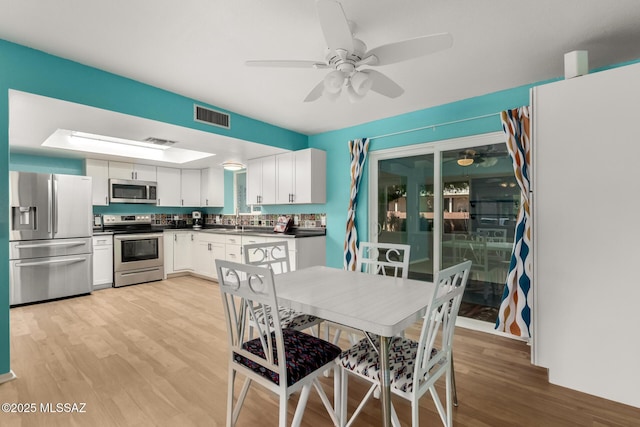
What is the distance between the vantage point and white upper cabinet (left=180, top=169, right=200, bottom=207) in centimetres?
616

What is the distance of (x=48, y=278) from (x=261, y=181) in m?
3.15

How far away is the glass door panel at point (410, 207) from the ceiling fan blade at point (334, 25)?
2.36m

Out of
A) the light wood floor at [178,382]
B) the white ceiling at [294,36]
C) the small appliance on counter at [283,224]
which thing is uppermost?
the white ceiling at [294,36]

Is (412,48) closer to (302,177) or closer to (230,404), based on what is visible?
(230,404)

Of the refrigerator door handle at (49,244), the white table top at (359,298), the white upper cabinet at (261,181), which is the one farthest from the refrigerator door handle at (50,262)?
the white table top at (359,298)

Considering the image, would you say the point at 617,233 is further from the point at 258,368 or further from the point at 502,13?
the point at 258,368

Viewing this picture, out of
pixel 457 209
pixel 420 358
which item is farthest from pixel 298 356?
pixel 457 209

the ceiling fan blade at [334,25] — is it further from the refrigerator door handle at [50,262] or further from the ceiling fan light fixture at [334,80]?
the refrigerator door handle at [50,262]

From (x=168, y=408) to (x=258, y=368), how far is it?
2.71ft

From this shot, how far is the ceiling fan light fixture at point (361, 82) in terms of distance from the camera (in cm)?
179

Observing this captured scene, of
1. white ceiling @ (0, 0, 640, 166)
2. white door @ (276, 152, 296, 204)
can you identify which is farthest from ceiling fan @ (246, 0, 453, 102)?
white door @ (276, 152, 296, 204)

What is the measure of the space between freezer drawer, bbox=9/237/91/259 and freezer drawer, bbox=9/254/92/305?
6 cm

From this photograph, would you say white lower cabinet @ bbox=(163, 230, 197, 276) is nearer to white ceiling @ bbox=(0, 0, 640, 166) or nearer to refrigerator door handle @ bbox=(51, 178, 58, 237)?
refrigerator door handle @ bbox=(51, 178, 58, 237)

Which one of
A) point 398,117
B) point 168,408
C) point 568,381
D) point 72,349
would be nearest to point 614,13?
point 398,117
